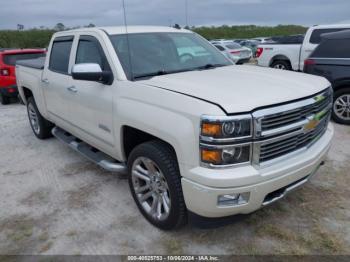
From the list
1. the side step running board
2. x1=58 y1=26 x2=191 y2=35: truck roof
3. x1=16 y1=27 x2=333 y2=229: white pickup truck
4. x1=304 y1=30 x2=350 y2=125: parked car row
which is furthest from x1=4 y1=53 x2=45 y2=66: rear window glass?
x1=304 y1=30 x2=350 y2=125: parked car row

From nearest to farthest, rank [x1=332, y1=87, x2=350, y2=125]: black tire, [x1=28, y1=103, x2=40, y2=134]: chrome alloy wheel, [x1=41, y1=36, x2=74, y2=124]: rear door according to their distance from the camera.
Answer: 1. [x1=41, y1=36, x2=74, y2=124]: rear door
2. [x1=28, y1=103, x2=40, y2=134]: chrome alloy wheel
3. [x1=332, y1=87, x2=350, y2=125]: black tire

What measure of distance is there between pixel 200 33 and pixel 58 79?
41428mm

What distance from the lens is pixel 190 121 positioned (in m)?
2.48

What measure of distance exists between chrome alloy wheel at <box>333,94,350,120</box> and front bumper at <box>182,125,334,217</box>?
166 inches

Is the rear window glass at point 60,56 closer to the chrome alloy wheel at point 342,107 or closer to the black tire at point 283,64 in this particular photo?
the chrome alloy wheel at point 342,107

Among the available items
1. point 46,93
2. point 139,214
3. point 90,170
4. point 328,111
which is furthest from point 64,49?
point 328,111

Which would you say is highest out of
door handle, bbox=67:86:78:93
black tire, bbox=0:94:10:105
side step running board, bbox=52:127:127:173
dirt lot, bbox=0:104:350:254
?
door handle, bbox=67:86:78:93

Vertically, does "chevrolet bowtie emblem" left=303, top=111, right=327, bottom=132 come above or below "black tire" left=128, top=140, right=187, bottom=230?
above

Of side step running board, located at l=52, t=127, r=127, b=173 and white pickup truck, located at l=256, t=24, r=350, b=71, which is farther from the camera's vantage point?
white pickup truck, located at l=256, t=24, r=350, b=71

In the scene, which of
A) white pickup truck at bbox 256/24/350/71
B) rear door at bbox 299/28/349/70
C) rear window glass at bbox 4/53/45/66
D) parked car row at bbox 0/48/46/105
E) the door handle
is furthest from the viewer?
rear door at bbox 299/28/349/70

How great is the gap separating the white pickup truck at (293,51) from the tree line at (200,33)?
2007 centimetres

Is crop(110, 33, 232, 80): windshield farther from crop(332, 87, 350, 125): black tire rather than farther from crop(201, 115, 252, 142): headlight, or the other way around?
crop(332, 87, 350, 125): black tire

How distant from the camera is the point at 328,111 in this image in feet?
11.0

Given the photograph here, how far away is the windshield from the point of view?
3465 mm
